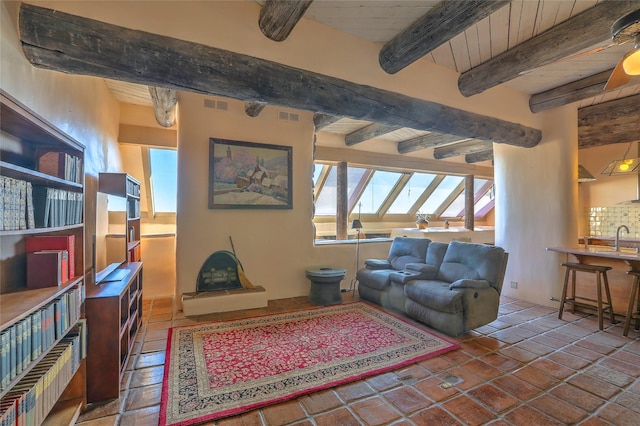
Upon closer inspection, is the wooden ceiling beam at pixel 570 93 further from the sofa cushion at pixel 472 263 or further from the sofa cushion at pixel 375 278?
the sofa cushion at pixel 375 278

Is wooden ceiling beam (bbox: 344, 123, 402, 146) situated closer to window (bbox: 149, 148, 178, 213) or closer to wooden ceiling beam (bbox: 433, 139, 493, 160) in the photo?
wooden ceiling beam (bbox: 433, 139, 493, 160)

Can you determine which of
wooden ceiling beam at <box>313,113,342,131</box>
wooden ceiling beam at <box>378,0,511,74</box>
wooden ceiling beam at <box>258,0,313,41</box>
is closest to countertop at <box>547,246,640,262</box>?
wooden ceiling beam at <box>378,0,511,74</box>

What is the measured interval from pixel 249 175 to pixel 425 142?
12.0ft

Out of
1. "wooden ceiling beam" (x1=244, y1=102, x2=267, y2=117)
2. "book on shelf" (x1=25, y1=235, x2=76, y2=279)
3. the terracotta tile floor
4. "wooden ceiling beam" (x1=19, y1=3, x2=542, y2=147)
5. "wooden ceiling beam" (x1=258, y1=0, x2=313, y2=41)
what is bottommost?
the terracotta tile floor

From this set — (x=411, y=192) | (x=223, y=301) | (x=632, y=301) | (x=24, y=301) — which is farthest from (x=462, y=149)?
(x=24, y=301)

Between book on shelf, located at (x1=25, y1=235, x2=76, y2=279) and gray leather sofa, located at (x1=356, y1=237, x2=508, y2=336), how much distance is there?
124 inches

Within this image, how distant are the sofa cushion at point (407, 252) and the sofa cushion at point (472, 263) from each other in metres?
0.43

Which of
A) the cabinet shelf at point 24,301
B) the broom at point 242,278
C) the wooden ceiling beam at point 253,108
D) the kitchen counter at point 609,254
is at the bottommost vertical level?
the broom at point 242,278

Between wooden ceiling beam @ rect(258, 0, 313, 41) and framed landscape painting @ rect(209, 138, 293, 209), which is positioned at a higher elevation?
wooden ceiling beam @ rect(258, 0, 313, 41)

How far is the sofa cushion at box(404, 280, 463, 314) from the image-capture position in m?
2.93

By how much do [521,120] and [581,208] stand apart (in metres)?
3.96

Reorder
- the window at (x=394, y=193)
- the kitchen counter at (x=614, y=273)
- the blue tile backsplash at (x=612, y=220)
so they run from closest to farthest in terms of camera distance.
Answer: the kitchen counter at (x=614, y=273) → the blue tile backsplash at (x=612, y=220) → the window at (x=394, y=193)

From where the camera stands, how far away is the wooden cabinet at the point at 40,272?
4.04 feet

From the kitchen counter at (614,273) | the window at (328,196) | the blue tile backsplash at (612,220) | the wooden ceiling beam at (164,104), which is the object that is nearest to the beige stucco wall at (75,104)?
the wooden ceiling beam at (164,104)
